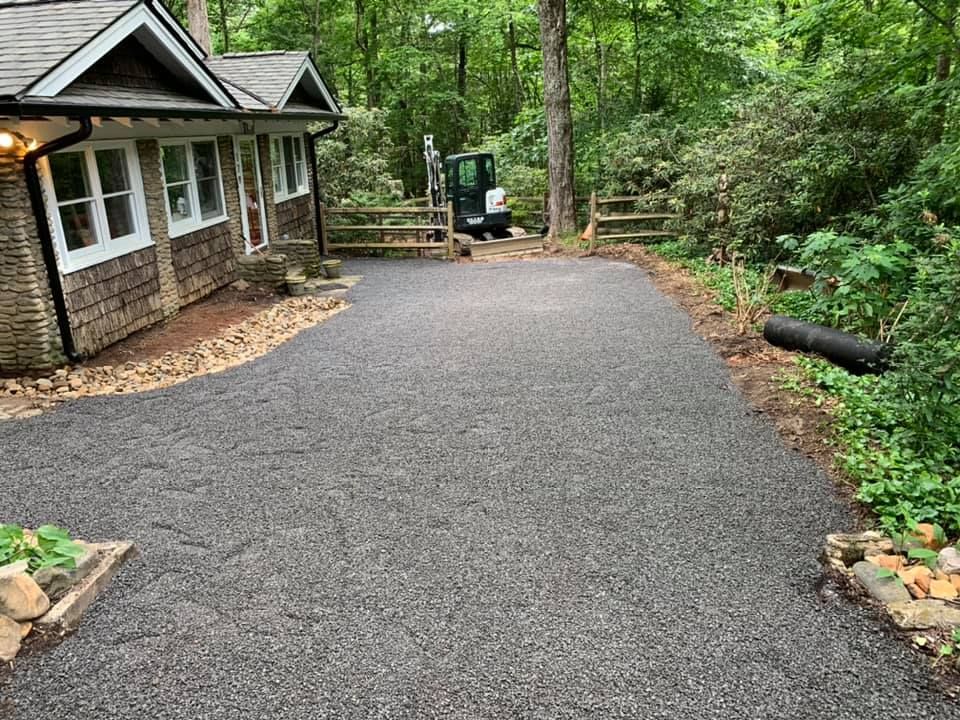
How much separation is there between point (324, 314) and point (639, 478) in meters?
6.38

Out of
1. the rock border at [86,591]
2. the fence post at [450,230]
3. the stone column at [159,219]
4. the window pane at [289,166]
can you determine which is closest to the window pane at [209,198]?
the stone column at [159,219]

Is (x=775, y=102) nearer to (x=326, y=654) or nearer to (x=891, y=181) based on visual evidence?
(x=891, y=181)

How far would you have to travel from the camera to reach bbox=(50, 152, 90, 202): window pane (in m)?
7.36

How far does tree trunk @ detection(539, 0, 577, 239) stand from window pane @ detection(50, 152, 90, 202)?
10.2 m

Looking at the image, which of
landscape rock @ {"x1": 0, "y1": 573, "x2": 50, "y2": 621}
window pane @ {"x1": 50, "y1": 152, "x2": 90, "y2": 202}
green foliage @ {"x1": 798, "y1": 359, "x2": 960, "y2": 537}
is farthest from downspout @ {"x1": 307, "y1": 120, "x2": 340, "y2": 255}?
landscape rock @ {"x1": 0, "y1": 573, "x2": 50, "y2": 621}

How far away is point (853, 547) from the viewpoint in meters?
3.77

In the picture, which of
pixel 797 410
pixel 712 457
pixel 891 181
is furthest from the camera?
pixel 891 181

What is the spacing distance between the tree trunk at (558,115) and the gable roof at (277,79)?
4692 mm

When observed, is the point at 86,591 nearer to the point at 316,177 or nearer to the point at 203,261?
the point at 203,261

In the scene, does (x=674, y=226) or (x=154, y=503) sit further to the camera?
(x=674, y=226)

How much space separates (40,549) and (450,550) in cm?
220

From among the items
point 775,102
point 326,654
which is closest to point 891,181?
point 775,102

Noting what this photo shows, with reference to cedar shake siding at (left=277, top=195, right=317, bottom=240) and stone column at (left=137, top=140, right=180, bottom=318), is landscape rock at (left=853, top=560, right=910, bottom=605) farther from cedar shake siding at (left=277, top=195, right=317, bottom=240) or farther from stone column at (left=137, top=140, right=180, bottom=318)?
cedar shake siding at (left=277, top=195, right=317, bottom=240)

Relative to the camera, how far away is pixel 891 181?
981cm
